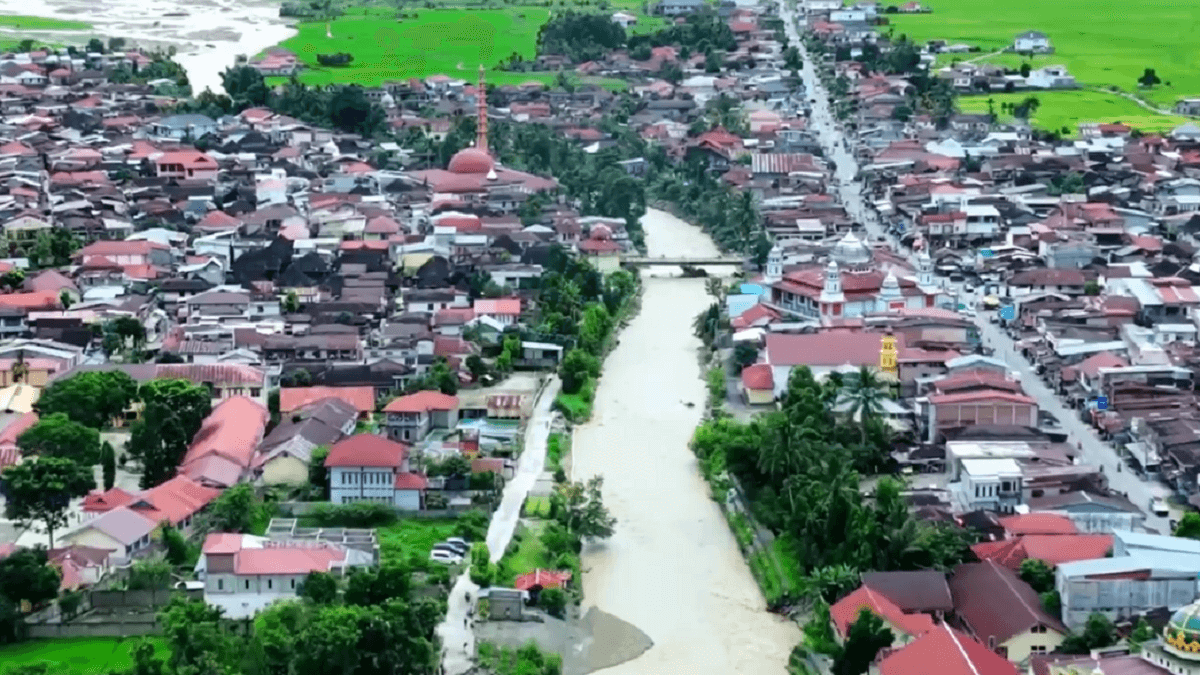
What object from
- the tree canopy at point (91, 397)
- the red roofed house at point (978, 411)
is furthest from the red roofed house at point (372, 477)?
the red roofed house at point (978, 411)

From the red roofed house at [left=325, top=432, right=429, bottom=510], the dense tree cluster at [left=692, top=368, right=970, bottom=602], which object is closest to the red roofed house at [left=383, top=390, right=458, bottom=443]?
the red roofed house at [left=325, top=432, right=429, bottom=510]

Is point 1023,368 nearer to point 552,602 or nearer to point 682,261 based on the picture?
point 682,261

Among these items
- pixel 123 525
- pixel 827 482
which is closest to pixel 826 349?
pixel 827 482

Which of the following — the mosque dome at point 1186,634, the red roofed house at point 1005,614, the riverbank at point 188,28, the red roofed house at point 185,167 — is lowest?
the riverbank at point 188,28

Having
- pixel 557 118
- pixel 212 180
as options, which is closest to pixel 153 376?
pixel 212 180

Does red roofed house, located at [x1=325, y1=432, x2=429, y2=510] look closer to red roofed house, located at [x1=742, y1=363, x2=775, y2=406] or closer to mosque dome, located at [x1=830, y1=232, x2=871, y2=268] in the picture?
red roofed house, located at [x1=742, y1=363, x2=775, y2=406]

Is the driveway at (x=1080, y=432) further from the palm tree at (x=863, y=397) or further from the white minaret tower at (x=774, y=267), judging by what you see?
the white minaret tower at (x=774, y=267)

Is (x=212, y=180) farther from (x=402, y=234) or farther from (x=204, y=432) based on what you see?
(x=204, y=432)
